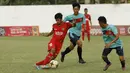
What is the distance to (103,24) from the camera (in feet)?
32.0

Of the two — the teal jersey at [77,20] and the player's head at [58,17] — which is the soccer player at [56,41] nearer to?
the player's head at [58,17]

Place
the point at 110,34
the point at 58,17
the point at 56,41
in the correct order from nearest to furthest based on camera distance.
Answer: the point at 110,34 → the point at 58,17 → the point at 56,41

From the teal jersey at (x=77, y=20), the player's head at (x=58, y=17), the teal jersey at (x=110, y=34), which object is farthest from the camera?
the teal jersey at (x=77, y=20)

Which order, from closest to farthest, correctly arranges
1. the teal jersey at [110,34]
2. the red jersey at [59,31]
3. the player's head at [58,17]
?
1. the teal jersey at [110,34]
2. the player's head at [58,17]
3. the red jersey at [59,31]

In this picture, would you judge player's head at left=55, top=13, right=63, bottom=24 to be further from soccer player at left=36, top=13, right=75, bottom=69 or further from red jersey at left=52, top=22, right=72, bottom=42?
red jersey at left=52, top=22, right=72, bottom=42

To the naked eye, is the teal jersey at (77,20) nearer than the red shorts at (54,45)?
No

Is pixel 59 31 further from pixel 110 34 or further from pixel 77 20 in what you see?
pixel 110 34

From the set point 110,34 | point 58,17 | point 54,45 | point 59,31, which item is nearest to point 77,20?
point 59,31

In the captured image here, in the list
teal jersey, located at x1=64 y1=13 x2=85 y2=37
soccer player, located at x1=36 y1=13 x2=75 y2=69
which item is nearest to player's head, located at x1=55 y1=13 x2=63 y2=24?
soccer player, located at x1=36 y1=13 x2=75 y2=69

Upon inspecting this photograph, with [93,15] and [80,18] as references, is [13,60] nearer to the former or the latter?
[80,18]

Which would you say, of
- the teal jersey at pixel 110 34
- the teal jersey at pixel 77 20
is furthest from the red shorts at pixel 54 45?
the teal jersey at pixel 110 34

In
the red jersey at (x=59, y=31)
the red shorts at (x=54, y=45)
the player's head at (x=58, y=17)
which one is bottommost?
the red shorts at (x=54, y=45)

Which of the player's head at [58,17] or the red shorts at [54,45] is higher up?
the player's head at [58,17]

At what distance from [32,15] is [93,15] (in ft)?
15.6
